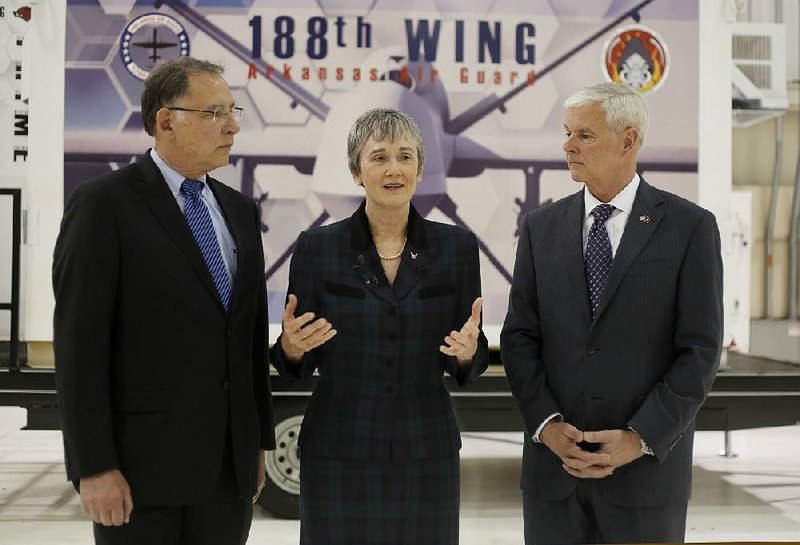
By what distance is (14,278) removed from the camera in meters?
4.89

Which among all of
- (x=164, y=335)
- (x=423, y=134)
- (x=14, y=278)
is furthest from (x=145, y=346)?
(x=14, y=278)

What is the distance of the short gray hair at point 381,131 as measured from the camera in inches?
96.7

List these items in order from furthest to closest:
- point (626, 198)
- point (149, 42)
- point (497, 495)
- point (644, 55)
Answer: point (497, 495) < point (644, 55) < point (149, 42) < point (626, 198)

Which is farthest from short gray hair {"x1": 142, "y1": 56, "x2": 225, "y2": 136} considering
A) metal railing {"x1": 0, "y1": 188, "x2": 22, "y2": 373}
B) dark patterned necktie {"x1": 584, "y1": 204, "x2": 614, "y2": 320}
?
metal railing {"x1": 0, "y1": 188, "x2": 22, "y2": 373}

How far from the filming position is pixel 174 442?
2.32 metres

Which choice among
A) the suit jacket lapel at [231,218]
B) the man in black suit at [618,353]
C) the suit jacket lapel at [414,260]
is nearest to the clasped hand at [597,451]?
the man in black suit at [618,353]

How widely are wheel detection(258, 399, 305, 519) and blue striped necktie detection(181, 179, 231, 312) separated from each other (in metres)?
2.72

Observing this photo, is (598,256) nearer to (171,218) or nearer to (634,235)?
(634,235)

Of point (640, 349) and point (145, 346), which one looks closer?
point (145, 346)

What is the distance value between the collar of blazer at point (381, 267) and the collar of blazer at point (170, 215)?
0.34 metres

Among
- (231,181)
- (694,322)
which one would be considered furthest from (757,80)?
(694,322)

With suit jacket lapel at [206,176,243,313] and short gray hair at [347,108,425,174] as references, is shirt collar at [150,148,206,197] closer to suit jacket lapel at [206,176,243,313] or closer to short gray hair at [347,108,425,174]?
suit jacket lapel at [206,176,243,313]

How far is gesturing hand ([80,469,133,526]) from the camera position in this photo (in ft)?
7.17

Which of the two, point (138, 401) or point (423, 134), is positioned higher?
point (423, 134)
